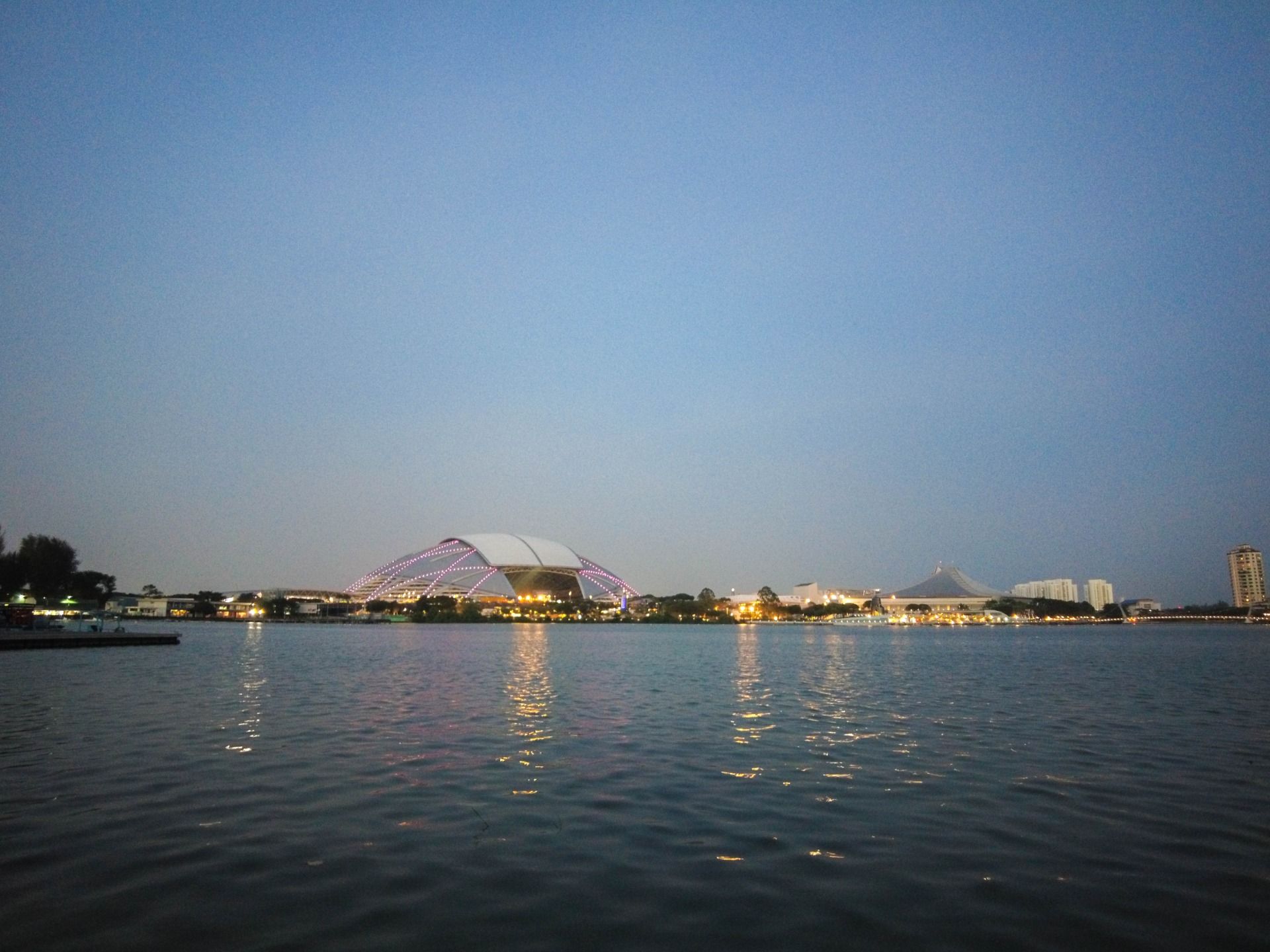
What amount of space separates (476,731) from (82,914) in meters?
9.21

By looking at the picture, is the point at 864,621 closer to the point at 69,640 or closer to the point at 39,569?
the point at 39,569

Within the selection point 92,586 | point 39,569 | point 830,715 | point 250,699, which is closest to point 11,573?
point 39,569

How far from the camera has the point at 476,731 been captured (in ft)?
48.2

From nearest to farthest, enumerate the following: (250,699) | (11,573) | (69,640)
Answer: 1. (250,699)
2. (69,640)
3. (11,573)

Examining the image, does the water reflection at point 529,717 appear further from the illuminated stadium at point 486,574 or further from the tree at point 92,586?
the illuminated stadium at point 486,574

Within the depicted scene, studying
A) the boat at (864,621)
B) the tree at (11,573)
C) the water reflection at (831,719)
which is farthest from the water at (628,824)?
the boat at (864,621)

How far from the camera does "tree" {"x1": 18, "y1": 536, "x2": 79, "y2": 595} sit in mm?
76188

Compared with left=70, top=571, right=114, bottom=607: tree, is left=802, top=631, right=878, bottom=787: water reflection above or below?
below

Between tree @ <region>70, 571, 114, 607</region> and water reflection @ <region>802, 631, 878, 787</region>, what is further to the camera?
tree @ <region>70, 571, 114, 607</region>

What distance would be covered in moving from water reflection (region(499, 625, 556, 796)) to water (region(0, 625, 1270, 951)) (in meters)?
0.12

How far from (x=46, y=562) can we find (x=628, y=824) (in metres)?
87.8

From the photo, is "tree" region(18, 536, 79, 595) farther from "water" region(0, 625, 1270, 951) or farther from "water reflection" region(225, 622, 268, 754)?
"water" region(0, 625, 1270, 951)

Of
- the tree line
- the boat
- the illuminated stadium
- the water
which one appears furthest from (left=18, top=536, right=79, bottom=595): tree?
the boat

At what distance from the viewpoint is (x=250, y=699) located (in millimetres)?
20031
